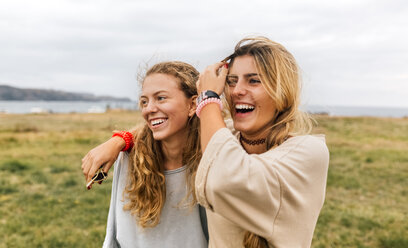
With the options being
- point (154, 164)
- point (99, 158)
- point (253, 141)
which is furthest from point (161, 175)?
point (253, 141)

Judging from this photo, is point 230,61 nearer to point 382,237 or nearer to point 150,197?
point 150,197

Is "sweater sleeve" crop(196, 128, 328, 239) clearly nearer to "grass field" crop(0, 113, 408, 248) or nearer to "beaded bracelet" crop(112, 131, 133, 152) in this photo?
"beaded bracelet" crop(112, 131, 133, 152)

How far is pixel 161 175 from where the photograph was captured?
256 centimetres

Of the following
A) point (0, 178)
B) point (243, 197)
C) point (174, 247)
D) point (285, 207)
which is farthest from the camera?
point (0, 178)

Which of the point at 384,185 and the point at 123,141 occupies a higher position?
the point at 123,141

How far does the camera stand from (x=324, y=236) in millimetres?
6004

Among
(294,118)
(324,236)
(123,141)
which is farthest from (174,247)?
(324,236)

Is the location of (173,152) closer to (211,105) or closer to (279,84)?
(211,105)

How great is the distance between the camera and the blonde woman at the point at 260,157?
1568 millimetres

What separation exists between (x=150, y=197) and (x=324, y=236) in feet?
15.0

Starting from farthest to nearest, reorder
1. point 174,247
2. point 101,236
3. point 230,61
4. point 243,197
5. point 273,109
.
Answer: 1. point 101,236
2. point 174,247
3. point 230,61
4. point 273,109
5. point 243,197

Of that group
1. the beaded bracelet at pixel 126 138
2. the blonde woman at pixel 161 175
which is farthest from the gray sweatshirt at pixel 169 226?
the beaded bracelet at pixel 126 138

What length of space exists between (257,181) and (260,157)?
0.54 ft

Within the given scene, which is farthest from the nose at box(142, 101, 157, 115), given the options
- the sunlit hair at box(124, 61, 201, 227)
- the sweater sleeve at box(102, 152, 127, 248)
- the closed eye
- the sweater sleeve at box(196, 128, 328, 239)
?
the sweater sleeve at box(196, 128, 328, 239)
